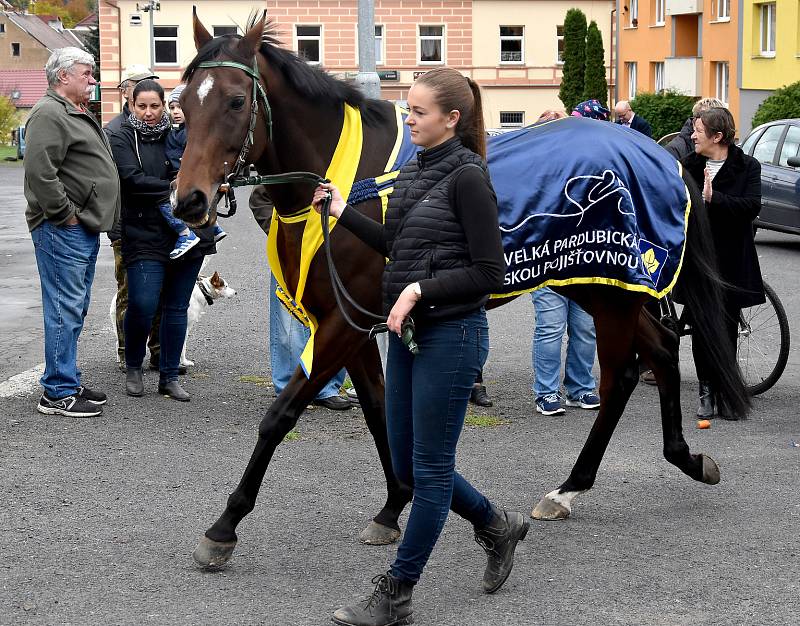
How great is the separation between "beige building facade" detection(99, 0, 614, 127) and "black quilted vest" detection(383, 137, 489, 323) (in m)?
52.0

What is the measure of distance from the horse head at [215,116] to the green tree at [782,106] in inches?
850

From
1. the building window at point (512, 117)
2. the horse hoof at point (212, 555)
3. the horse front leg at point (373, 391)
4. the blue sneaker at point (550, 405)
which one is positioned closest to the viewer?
the horse hoof at point (212, 555)

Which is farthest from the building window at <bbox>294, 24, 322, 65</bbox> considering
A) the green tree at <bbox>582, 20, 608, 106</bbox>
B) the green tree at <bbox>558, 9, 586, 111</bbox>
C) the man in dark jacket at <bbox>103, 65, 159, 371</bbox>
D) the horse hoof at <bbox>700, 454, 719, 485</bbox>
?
the horse hoof at <bbox>700, 454, 719, 485</bbox>

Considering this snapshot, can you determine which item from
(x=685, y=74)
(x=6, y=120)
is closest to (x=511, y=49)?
(x=685, y=74)

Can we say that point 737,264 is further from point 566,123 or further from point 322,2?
point 322,2

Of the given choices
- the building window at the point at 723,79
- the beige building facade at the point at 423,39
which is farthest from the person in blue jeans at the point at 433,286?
the beige building facade at the point at 423,39

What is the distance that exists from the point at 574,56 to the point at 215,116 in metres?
49.5

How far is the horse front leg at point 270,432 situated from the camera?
5.18m

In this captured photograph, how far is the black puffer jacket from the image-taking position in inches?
330

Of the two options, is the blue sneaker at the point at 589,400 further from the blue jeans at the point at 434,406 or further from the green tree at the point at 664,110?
the green tree at the point at 664,110

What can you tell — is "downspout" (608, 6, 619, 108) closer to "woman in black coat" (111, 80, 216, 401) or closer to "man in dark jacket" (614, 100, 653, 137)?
"man in dark jacket" (614, 100, 653, 137)

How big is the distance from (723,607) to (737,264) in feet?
12.5

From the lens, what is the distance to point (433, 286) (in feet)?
14.0

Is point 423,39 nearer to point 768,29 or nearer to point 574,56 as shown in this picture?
point 574,56
